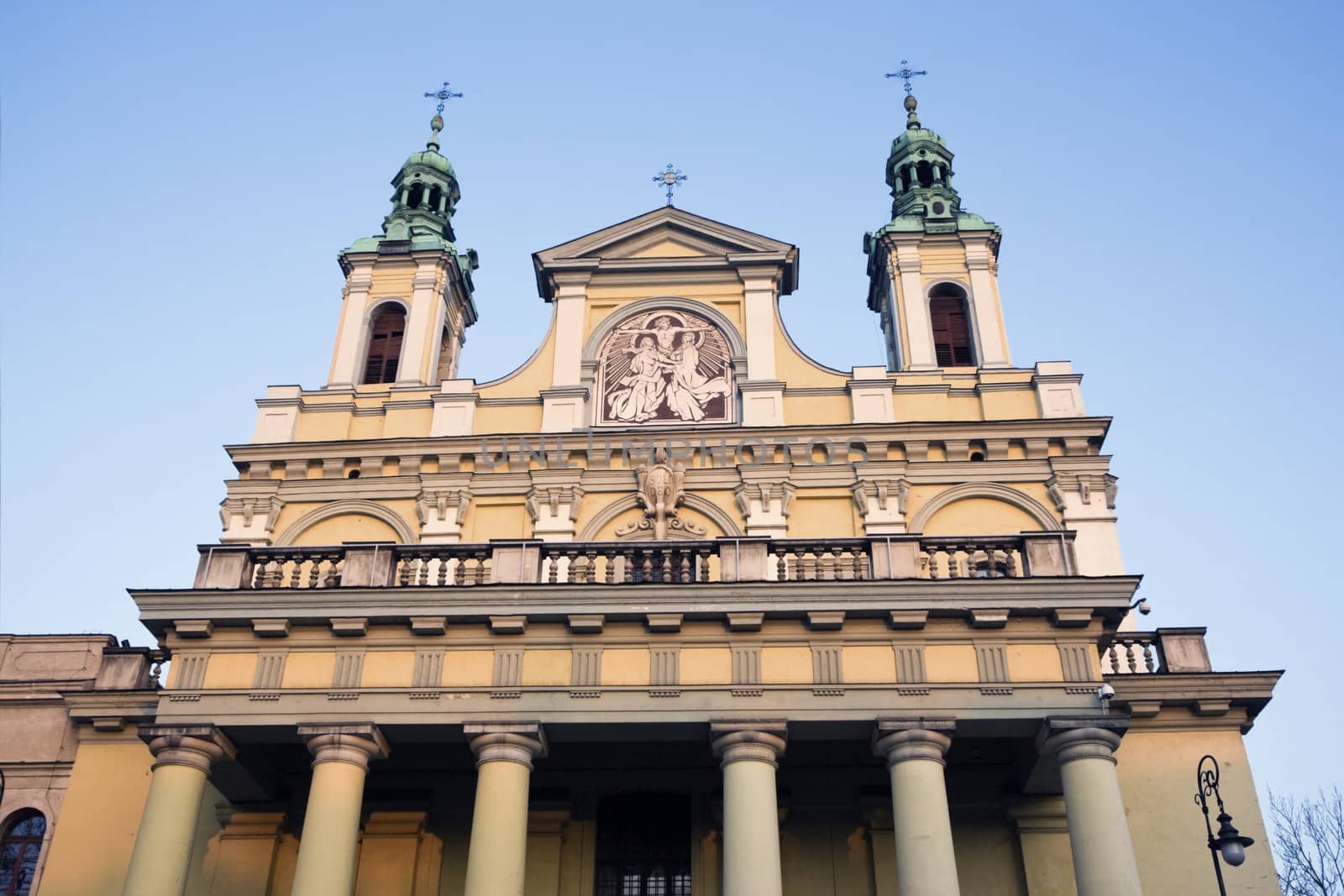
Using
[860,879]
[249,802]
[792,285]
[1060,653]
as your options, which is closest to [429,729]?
[249,802]

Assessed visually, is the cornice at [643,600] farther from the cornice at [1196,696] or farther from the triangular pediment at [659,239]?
the triangular pediment at [659,239]

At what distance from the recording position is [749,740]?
722 inches

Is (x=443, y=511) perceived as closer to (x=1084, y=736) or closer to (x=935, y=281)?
(x=935, y=281)

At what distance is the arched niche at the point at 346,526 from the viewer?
2634cm

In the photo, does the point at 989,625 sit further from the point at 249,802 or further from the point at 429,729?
the point at 249,802

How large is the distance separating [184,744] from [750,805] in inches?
324

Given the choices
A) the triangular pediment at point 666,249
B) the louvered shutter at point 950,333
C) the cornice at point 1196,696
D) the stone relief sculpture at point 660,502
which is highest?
the triangular pediment at point 666,249

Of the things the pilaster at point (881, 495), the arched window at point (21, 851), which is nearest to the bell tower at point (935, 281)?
the pilaster at point (881, 495)

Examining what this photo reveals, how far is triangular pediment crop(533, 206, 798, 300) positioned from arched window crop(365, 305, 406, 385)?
3.79 meters

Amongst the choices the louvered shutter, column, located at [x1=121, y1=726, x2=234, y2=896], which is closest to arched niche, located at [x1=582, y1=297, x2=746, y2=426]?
the louvered shutter

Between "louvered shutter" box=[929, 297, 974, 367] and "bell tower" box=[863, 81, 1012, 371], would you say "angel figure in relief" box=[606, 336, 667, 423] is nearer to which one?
"bell tower" box=[863, 81, 1012, 371]

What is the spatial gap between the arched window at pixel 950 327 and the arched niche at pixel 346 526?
12471 millimetres

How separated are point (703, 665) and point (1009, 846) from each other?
20.7 ft

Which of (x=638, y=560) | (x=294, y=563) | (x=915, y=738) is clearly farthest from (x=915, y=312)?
(x=294, y=563)
